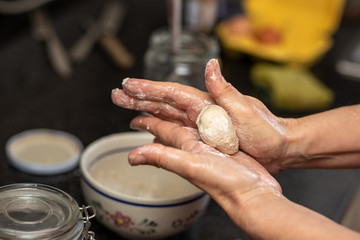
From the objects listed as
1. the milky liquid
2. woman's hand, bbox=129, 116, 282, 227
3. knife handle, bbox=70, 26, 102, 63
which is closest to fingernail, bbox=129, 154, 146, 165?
woman's hand, bbox=129, 116, 282, 227

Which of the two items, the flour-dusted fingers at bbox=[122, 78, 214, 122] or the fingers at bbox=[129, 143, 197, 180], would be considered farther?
the flour-dusted fingers at bbox=[122, 78, 214, 122]

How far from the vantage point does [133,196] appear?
33.7 inches

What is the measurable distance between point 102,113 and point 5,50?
0.36 metres

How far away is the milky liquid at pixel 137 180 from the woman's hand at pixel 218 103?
168mm

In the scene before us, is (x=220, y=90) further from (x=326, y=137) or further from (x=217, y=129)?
(x=326, y=137)

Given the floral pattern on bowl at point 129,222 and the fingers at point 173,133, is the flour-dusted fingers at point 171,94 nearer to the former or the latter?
the fingers at point 173,133

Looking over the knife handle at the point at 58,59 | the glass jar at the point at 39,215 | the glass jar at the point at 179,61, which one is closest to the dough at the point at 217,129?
the glass jar at the point at 39,215

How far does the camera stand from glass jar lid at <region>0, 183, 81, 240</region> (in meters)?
0.60

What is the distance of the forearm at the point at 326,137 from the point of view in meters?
0.86

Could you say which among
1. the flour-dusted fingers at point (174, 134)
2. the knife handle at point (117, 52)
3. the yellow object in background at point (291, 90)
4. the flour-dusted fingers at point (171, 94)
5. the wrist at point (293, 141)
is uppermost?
the flour-dusted fingers at point (171, 94)

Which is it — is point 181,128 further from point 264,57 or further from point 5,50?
point 264,57

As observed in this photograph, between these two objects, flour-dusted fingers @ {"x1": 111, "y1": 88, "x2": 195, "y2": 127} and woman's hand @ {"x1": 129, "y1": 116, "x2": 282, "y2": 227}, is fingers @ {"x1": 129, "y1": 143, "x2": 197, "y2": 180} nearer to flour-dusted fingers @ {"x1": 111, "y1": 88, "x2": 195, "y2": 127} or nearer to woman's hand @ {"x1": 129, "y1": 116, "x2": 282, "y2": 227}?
woman's hand @ {"x1": 129, "y1": 116, "x2": 282, "y2": 227}

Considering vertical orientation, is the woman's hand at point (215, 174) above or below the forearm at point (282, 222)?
above

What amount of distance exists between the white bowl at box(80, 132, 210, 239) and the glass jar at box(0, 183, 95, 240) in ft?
0.38
